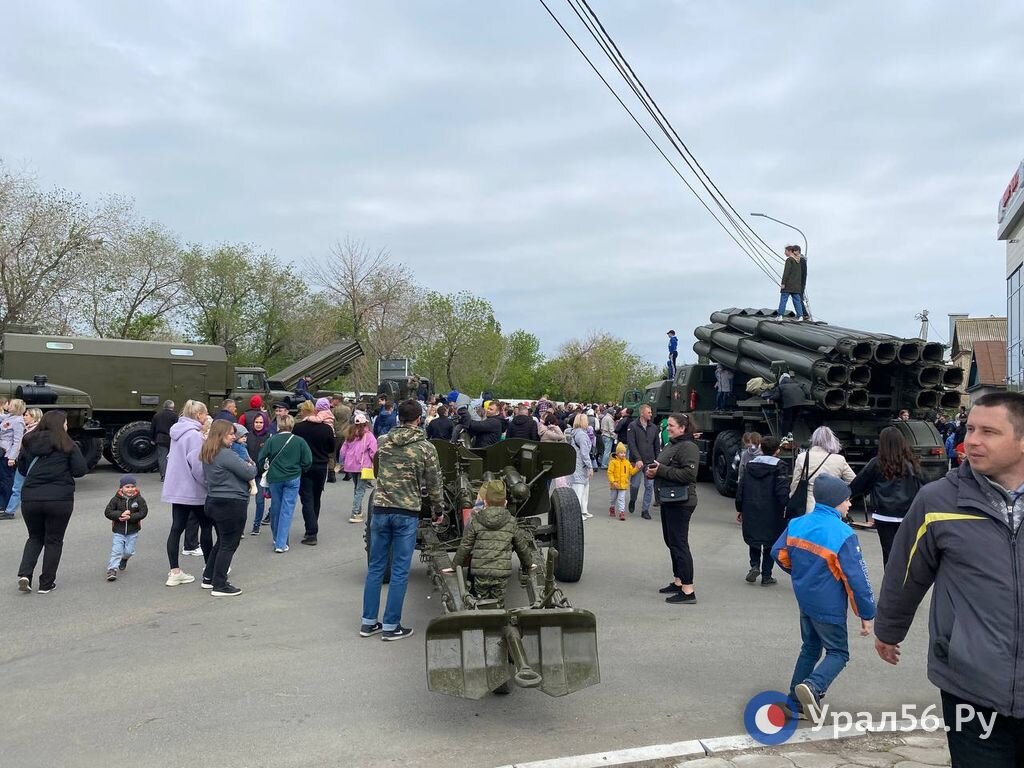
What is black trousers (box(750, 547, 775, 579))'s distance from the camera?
8078 mm

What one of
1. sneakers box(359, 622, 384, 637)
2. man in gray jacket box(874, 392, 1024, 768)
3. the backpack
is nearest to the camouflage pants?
sneakers box(359, 622, 384, 637)

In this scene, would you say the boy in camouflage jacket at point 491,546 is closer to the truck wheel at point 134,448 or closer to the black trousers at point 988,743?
the black trousers at point 988,743

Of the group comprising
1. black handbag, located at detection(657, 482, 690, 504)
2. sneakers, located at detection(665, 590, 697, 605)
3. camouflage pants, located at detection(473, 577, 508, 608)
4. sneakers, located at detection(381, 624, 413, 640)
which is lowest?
sneakers, located at detection(381, 624, 413, 640)

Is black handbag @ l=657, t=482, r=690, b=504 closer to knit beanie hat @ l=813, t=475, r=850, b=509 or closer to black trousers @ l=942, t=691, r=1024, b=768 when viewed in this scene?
knit beanie hat @ l=813, t=475, r=850, b=509

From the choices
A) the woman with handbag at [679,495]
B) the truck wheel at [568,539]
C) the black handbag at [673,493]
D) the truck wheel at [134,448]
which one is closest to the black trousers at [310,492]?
the truck wheel at [568,539]

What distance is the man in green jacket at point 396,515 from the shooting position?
242 inches

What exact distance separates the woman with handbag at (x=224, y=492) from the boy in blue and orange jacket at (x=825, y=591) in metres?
4.83

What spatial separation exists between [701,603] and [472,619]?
358 cm

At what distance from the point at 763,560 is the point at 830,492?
12.0 feet

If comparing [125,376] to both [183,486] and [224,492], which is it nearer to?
[183,486]

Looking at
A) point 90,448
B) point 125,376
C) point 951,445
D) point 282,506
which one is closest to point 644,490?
point 282,506

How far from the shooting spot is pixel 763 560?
817 cm

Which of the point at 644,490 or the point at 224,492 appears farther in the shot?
the point at 644,490

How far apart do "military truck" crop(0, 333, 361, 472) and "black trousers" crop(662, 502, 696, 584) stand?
12.3 meters
